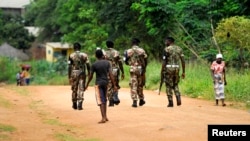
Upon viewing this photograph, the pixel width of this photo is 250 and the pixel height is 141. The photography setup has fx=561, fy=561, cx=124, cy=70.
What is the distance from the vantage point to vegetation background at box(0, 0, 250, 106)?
2180 cm

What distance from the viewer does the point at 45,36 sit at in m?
70.7

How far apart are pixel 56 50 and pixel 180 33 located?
4109 centimetres

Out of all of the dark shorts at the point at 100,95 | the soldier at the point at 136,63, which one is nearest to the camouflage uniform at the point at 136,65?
the soldier at the point at 136,63

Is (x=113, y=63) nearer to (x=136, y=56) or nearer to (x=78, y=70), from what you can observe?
(x=136, y=56)

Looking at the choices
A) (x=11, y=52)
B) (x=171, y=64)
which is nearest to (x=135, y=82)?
(x=171, y=64)

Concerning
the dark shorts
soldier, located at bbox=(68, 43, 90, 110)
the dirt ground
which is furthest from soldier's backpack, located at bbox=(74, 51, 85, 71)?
the dark shorts

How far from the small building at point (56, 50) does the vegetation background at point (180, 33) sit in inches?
600

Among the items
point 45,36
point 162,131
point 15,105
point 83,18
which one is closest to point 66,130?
point 162,131

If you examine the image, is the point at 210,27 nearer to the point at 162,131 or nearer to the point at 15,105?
the point at 15,105

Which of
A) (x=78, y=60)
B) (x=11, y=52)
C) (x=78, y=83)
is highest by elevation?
(x=11, y=52)

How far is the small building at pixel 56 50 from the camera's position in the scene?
2709 inches

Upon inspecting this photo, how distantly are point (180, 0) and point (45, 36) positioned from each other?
41.7 meters

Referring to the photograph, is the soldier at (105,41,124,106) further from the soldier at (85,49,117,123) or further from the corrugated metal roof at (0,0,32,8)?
the corrugated metal roof at (0,0,32,8)

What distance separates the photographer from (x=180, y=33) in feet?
99.7
